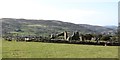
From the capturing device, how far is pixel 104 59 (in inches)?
889

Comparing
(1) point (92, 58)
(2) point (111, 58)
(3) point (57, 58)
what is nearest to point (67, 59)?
(3) point (57, 58)

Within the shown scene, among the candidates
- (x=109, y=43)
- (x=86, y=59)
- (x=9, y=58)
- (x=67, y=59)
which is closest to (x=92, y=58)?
(x=86, y=59)

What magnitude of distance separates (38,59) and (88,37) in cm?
3541

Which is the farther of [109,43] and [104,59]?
[109,43]

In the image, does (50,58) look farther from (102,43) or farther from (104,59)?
(102,43)

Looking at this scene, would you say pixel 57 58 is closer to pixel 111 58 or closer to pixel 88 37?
pixel 111 58

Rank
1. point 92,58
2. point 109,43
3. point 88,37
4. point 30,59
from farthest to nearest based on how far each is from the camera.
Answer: point 88,37 → point 109,43 → point 92,58 → point 30,59

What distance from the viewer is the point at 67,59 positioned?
21.9m

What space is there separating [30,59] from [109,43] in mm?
24865

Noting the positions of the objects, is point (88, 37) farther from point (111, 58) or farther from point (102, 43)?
point (111, 58)

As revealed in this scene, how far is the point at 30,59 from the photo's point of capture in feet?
70.0

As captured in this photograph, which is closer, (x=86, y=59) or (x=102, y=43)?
(x=86, y=59)

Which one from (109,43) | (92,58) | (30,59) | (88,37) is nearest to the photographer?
(30,59)

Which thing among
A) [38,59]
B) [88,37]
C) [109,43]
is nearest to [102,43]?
[109,43]
